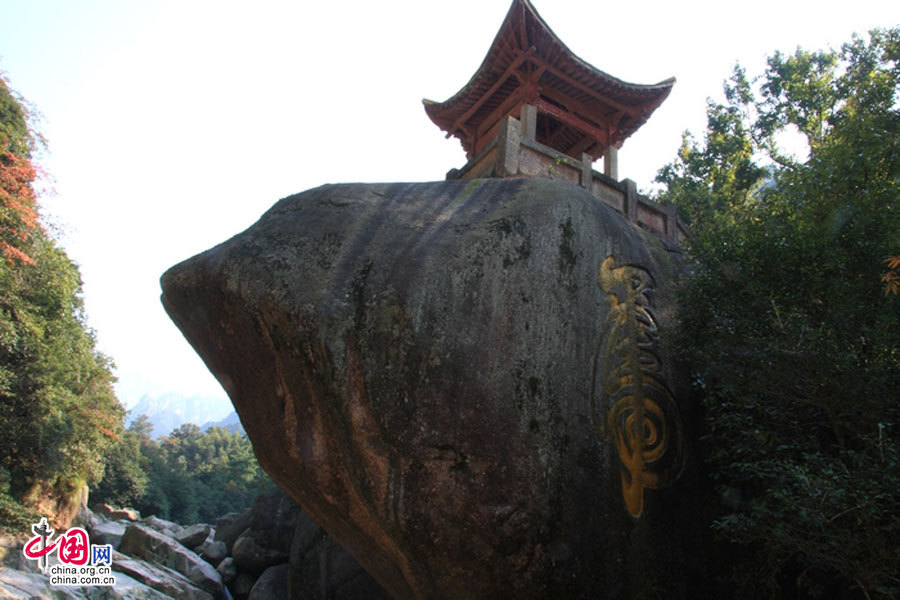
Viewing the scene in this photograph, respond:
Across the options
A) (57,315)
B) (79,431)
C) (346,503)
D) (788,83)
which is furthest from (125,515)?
(788,83)

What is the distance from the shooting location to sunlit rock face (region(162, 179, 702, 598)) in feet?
13.1

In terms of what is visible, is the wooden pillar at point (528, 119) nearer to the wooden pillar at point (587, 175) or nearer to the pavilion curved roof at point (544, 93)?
the pavilion curved roof at point (544, 93)

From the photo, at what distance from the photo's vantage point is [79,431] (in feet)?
47.0

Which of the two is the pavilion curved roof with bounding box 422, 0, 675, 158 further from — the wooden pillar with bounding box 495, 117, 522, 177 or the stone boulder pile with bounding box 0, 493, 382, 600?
the stone boulder pile with bounding box 0, 493, 382, 600

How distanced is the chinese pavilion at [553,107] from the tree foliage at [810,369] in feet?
10.8

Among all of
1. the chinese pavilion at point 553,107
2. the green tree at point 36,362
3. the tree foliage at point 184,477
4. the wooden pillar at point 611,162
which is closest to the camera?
the chinese pavilion at point 553,107

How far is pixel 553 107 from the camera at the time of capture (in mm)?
Answer: 10562

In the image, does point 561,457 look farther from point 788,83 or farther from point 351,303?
point 788,83

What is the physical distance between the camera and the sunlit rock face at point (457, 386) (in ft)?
13.1

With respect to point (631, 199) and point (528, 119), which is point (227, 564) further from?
point (631, 199)

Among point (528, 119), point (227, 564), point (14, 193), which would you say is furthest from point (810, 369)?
point (14, 193)

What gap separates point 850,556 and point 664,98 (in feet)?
31.3

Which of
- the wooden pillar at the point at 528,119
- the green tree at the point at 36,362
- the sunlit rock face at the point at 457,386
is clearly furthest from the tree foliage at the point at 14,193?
the wooden pillar at the point at 528,119

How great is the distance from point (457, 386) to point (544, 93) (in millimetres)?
8303
